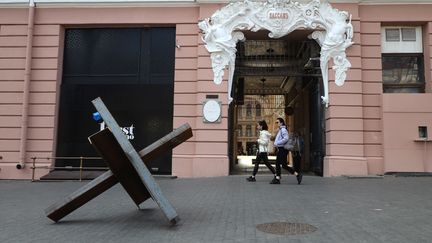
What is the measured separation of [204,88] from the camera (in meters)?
14.7

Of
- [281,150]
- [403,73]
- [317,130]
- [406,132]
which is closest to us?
[281,150]

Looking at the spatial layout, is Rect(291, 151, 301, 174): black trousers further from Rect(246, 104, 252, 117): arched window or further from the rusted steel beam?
Rect(246, 104, 252, 117): arched window

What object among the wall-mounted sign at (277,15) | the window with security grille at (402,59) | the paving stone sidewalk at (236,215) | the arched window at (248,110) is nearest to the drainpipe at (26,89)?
the paving stone sidewalk at (236,215)

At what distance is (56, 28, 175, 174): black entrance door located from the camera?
15.1 metres

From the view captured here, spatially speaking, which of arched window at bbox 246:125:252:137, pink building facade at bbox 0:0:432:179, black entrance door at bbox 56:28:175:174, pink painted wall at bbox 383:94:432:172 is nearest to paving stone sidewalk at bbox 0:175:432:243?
pink painted wall at bbox 383:94:432:172

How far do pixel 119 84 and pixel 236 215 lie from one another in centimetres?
972

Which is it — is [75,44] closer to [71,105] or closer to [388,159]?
[71,105]

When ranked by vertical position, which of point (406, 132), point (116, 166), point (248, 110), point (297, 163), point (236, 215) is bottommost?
point (236, 215)

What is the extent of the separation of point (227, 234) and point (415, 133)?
10.6 meters

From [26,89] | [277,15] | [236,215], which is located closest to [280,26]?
[277,15]

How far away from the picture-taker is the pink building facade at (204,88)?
46.3 ft

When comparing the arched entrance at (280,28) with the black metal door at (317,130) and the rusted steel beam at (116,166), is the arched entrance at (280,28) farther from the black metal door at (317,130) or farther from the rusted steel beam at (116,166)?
the rusted steel beam at (116,166)

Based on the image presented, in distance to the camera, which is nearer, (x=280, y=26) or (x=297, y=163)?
(x=297, y=163)

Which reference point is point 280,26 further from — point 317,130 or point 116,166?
point 116,166
